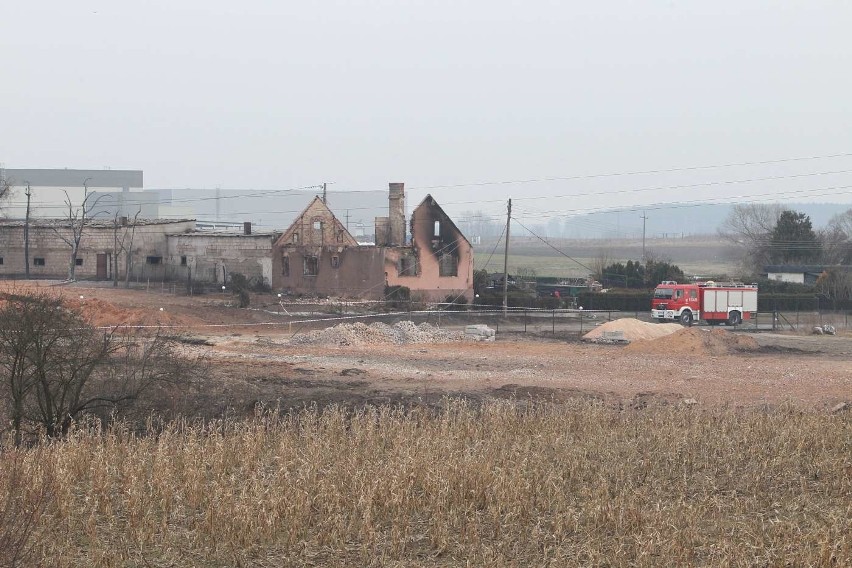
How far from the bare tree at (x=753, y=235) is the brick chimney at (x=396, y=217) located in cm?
3834

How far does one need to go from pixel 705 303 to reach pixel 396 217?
19.0m

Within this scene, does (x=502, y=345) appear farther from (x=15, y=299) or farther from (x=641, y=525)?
(x=641, y=525)

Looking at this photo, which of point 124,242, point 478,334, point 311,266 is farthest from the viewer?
point 124,242

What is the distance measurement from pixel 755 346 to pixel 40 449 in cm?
3404

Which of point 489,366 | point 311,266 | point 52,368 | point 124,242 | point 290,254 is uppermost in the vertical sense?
point 124,242

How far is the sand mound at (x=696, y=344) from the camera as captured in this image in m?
42.2

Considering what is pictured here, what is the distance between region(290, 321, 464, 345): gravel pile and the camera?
4278 cm

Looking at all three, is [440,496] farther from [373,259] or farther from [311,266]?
[311,266]

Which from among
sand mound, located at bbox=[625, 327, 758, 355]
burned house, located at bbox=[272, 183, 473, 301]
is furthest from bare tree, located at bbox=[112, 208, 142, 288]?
sand mound, located at bbox=[625, 327, 758, 355]

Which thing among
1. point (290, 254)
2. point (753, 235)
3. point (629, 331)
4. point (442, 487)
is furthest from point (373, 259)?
point (753, 235)

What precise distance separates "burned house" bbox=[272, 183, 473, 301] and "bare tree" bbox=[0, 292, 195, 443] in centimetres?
3912

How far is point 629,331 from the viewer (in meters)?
48.5

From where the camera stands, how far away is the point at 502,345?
145ft

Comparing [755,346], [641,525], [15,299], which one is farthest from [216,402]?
[755,346]
